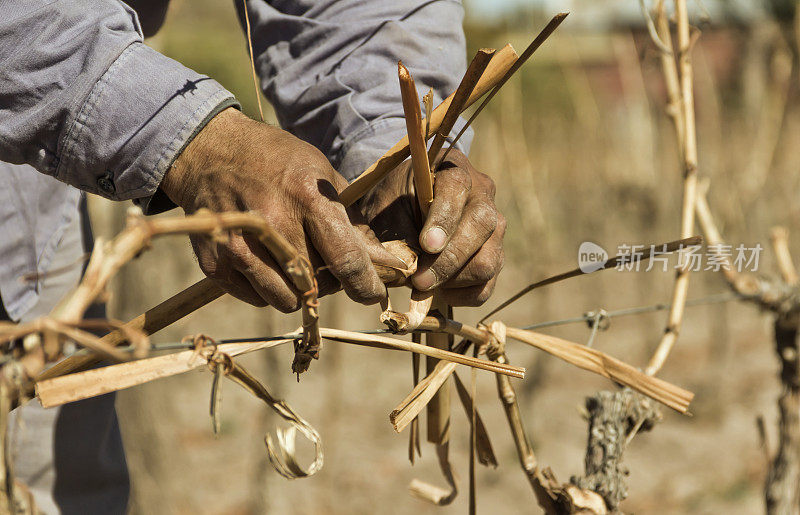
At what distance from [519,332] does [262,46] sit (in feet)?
2.17

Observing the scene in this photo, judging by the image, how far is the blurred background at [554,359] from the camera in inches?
116

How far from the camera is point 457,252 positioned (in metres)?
0.88

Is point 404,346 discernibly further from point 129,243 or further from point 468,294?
point 129,243

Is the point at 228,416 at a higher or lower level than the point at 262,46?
lower

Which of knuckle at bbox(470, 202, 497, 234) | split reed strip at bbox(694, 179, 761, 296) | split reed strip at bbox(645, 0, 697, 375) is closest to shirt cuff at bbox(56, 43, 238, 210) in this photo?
knuckle at bbox(470, 202, 497, 234)

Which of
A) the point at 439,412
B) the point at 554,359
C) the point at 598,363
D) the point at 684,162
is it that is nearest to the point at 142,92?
the point at 439,412

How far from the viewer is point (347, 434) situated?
12.6ft

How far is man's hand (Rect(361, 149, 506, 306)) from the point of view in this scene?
87 cm

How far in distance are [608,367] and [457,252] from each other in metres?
0.36

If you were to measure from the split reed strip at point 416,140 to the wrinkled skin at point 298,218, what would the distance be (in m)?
0.02

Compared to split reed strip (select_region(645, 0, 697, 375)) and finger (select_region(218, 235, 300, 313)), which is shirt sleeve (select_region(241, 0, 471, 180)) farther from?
split reed strip (select_region(645, 0, 697, 375))

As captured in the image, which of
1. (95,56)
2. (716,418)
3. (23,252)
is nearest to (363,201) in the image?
(95,56)

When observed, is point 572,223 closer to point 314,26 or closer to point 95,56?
point 314,26

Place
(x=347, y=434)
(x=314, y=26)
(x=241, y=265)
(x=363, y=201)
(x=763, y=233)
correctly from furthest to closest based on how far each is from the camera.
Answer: (x=763, y=233) < (x=347, y=434) < (x=314, y=26) < (x=363, y=201) < (x=241, y=265)
